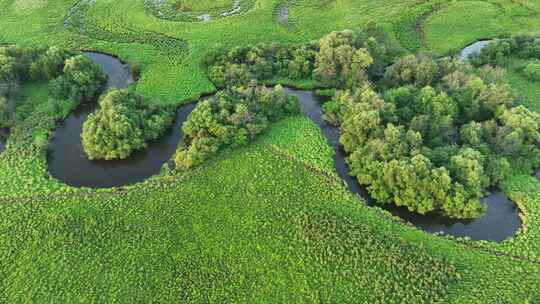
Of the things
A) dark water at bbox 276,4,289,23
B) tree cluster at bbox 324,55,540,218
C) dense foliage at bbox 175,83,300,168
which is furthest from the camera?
dark water at bbox 276,4,289,23

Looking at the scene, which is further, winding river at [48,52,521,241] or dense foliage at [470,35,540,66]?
dense foliage at [470,35,540,66]

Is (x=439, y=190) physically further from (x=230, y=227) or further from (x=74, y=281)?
(x=74, y=281)

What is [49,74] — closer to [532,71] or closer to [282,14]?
[282,14]

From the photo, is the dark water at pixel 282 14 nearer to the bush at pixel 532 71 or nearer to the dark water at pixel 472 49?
the dark water at pixel 472 49

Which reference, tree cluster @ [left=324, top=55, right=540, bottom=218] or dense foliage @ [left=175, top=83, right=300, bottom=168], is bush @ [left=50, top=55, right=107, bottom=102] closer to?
dense foliage @ [left=175, top=83, right=300, bottom=168]

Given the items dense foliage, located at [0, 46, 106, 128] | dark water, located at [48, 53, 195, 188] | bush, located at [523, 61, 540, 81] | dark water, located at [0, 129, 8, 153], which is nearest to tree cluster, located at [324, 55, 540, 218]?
bush, located at [523, 61, 540, 81]

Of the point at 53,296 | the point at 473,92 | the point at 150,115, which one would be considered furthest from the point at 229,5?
the point at 53,296
